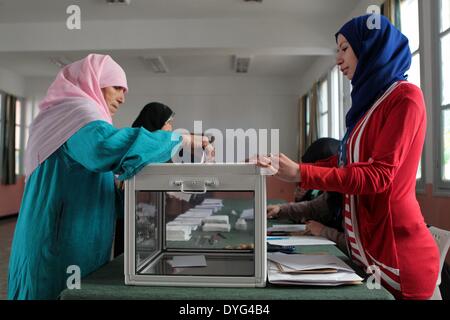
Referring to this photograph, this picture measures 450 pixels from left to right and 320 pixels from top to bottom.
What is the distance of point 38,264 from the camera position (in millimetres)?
1085

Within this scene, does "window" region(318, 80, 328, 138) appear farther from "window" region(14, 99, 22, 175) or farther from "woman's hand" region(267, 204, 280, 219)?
"window" region(14, 99, 22, 175)

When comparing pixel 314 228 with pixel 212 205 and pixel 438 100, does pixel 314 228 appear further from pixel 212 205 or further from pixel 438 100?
pixel 438 100

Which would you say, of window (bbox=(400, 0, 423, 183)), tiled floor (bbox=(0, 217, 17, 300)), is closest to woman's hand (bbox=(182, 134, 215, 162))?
tiled floor (bbox=(0, 217, 17, 300))

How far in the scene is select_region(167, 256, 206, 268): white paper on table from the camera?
1.00 meters

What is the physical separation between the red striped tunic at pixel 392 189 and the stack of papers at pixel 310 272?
0.38ft

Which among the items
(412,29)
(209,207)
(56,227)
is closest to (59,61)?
(412,29)

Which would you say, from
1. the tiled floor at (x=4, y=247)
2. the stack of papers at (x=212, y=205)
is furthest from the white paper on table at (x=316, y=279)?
the tiled floor at (x=4, y=247)

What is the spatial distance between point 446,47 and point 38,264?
10.4 ft

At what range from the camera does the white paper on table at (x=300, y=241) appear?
141 cm

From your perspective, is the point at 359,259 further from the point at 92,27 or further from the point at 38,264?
the point at 92,27

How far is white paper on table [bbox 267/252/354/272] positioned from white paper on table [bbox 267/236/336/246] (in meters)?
0.25
